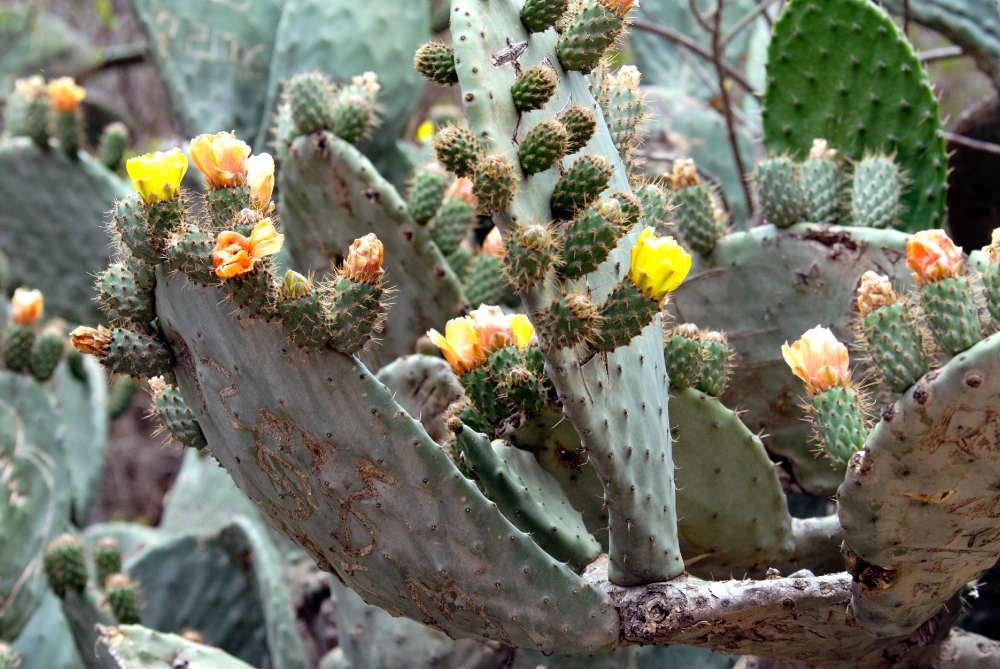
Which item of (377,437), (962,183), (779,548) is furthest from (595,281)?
(962,183)

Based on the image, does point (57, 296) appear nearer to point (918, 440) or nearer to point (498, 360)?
point (498, 360)

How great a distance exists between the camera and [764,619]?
1.25 metres

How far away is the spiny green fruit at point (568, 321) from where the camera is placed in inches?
41.4

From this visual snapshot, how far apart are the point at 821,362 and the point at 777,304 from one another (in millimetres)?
579

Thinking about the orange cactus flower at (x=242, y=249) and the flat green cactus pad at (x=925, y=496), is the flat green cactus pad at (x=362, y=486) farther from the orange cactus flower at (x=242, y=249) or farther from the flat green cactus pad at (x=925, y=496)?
the flat green cactus pad at (x=925, y=496)

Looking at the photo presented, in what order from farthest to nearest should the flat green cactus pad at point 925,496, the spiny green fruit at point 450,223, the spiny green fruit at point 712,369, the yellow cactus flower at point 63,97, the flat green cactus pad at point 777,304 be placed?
the yellow cactus flower at point 63,97, the spiny green fruit at point 450,223, the flat green cactus pad at point 777,304, the spiny green fruit at point 712,369, the flat green cactus pad at point 925,496

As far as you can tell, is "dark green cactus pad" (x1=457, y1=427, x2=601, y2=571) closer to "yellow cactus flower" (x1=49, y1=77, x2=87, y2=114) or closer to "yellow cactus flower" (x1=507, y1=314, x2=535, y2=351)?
"yellow cactus flower" (x1=507, y1=314, x2=535, y2=351)

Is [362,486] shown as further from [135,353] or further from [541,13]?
[541,13]

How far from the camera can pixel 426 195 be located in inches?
82.5

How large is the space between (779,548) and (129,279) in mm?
1067

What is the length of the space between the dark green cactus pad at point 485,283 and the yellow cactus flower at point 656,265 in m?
0.97

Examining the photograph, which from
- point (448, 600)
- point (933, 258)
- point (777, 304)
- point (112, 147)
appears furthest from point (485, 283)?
point (112, 147)

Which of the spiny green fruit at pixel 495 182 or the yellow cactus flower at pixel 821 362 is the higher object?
the spiny green fruit at pixel 495 182

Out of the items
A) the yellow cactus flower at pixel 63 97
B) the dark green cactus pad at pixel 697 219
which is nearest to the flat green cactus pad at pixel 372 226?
the dark green cactus pad at pixel 697 219
